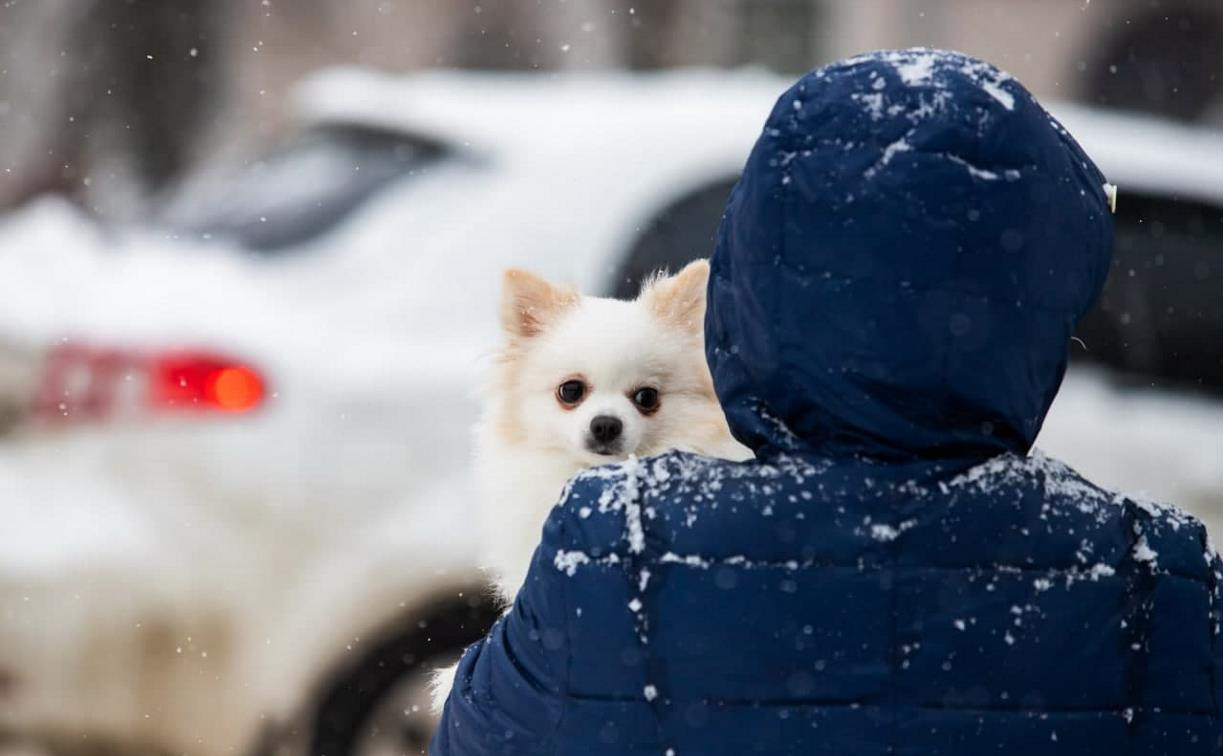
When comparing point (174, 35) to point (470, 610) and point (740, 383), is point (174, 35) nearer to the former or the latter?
point (470, 610)

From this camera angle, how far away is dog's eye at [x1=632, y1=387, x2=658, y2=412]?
3.16 meters

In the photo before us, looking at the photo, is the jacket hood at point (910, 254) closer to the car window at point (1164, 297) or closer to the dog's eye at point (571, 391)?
the dog's eye at point (571, 391)

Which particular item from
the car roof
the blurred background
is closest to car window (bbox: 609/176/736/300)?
the blurred background

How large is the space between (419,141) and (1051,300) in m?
3.36

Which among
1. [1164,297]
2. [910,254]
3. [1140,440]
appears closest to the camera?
[910,254]

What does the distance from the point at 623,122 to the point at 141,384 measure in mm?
1472

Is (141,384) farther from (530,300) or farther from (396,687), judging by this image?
(530,300)

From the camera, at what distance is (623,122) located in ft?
15.6

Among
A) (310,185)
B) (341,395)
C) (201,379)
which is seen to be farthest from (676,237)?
(201,379)

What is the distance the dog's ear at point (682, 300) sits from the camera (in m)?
3.03

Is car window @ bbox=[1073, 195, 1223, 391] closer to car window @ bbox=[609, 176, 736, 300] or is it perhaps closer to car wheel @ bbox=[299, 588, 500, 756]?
car window @ bbox=[609, 176, 736, 300]

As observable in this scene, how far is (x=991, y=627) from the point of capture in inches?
62.9

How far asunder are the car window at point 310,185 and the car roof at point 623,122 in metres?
0.05

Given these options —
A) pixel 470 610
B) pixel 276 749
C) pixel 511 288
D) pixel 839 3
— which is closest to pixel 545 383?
pixel 511 288
